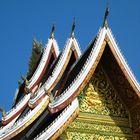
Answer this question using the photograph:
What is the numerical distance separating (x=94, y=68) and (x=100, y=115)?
1199 millimetres

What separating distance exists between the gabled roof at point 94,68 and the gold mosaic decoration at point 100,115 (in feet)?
2.57

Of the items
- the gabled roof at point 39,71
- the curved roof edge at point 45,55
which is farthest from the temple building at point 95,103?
the curved roof edge at point 45,55

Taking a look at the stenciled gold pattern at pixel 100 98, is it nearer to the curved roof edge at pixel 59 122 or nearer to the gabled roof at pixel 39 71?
the curved roof edge at pixel 59 122

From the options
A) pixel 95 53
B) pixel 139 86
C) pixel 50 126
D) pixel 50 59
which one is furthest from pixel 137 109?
pixel 50 59

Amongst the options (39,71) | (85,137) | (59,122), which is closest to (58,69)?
(85,137)

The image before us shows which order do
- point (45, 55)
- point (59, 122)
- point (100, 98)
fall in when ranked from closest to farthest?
1. point (59, 122)
2. point (100, 98)
3. point (45, 55)

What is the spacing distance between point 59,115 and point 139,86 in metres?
2.11

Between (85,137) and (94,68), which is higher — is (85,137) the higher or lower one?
the lower one

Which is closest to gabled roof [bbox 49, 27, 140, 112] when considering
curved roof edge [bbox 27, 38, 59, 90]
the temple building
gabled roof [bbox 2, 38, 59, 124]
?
the temple building

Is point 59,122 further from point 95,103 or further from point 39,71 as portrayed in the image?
point 39,71

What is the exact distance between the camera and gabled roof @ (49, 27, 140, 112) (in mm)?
8683

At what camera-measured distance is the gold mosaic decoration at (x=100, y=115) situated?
365 inches

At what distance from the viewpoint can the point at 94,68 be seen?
9.20 meters

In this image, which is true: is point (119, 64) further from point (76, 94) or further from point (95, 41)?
point (76, 94)
